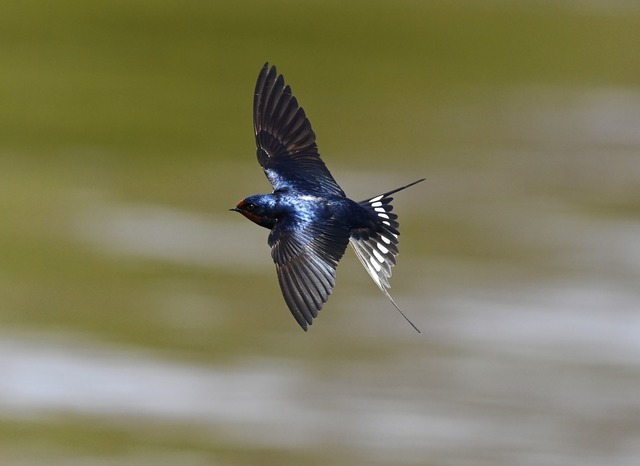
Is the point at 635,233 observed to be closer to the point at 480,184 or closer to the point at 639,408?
the point at 480,184

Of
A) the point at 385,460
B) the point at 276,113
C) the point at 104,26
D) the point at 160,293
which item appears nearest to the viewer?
the point at 276,113

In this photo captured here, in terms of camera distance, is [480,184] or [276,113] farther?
[480,184]

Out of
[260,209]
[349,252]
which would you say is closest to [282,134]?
[260,209]

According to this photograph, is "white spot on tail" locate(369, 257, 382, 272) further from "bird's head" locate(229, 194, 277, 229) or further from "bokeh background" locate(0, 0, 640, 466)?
"bokeh background" locate(0, 0, 640, 466)

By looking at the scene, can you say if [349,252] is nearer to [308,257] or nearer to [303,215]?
[303,215]

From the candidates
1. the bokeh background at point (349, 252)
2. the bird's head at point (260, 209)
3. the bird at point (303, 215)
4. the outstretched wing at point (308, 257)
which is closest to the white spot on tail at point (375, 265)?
the bird at point (303, 215)

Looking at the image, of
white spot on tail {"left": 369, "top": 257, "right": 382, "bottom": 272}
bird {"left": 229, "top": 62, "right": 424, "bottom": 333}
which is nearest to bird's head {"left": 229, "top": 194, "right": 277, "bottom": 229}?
bird {"left": 229, "top": 62, "right": 424, "bottom": 333}


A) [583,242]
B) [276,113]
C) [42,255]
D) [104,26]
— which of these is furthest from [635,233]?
[276,113]

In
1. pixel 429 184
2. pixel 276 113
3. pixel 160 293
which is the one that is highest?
pixel 429 184

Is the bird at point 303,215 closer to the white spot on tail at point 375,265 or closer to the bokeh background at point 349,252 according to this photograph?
the white spot on tail at point 375,265
